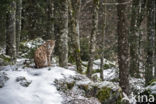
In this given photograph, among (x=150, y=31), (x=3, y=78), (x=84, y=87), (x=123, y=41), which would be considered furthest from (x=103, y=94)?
(x=150, y=31)

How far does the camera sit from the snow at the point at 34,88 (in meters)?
5.53

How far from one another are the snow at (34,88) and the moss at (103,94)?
0.95 m

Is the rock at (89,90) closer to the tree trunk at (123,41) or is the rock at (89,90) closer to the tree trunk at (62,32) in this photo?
the tree trunk at (123,41)

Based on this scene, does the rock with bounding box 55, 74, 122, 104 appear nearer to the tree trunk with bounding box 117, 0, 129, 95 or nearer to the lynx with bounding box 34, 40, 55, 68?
the lynx with bounding box 34, 40, 55, 68

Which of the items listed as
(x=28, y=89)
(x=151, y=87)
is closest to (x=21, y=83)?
(x=28, y=89)

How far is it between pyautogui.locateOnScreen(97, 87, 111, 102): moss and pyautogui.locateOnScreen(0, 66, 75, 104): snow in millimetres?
954

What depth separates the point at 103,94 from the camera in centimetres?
640

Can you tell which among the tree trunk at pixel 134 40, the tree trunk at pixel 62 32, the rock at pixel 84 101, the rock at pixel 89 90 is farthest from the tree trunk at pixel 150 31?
the rock at pixel 84 101

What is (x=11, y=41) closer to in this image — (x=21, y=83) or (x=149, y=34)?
(x=21, y=83)

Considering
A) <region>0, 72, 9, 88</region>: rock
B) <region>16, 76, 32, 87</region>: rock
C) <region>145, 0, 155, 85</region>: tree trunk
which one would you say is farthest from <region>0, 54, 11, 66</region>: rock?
<region>145, 0, 155, 85</region>: tree trunk

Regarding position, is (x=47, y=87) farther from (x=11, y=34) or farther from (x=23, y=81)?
(x=11, y=34)

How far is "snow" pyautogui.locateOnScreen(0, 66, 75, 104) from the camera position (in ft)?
18.1

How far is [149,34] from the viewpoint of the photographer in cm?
1296

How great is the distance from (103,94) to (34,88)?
1.82m
